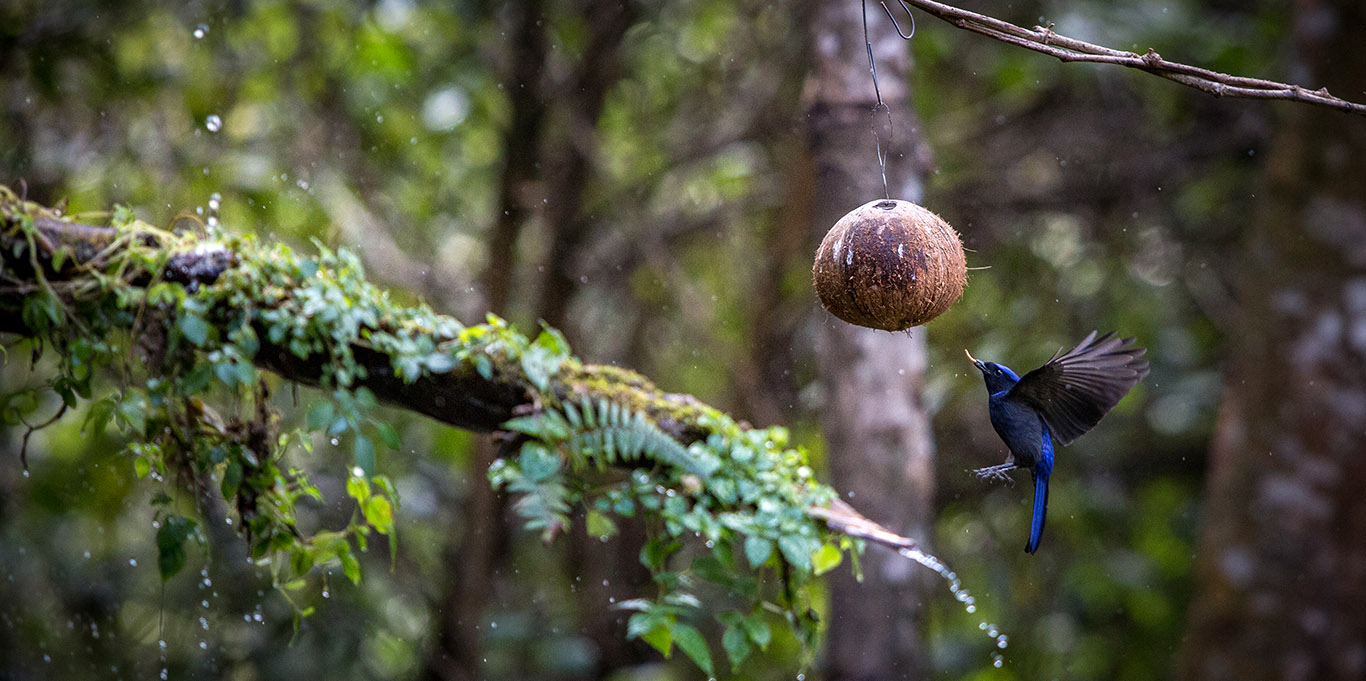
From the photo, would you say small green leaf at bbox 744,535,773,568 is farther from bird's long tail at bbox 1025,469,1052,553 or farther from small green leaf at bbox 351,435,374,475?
small green leaf at bbox 351,435,374,475

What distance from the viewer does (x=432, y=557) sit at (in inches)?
175

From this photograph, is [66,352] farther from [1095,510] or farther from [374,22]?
[1095,510]

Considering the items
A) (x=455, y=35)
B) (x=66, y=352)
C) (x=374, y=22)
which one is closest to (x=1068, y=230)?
(x=455, y=35)

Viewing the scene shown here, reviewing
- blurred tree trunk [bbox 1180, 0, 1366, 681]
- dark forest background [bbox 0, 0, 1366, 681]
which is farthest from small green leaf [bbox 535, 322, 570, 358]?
blurred tree trunk [bbox 1180, 0, 1366, 681]

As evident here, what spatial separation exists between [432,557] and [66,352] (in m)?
2.76

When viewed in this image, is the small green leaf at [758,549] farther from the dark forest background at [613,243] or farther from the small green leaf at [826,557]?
the dark forest background at [613,243]

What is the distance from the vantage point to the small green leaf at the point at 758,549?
5.96ft

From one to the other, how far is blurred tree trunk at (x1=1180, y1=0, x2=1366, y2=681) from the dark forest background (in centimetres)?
42

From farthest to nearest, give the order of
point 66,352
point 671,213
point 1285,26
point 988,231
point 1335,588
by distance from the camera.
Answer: point 671,213 < point 988,231 < point 1285,26 < point 1335,588 < point 66,352

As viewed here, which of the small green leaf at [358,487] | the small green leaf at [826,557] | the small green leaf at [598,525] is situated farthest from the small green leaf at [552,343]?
the small green leaf at [826,557]

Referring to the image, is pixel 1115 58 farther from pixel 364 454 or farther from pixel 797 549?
pixel 364 454

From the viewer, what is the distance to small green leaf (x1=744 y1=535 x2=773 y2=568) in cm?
182

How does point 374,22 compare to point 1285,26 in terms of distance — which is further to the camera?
point 374,22

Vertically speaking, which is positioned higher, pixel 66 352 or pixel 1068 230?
pixel 1068 230
